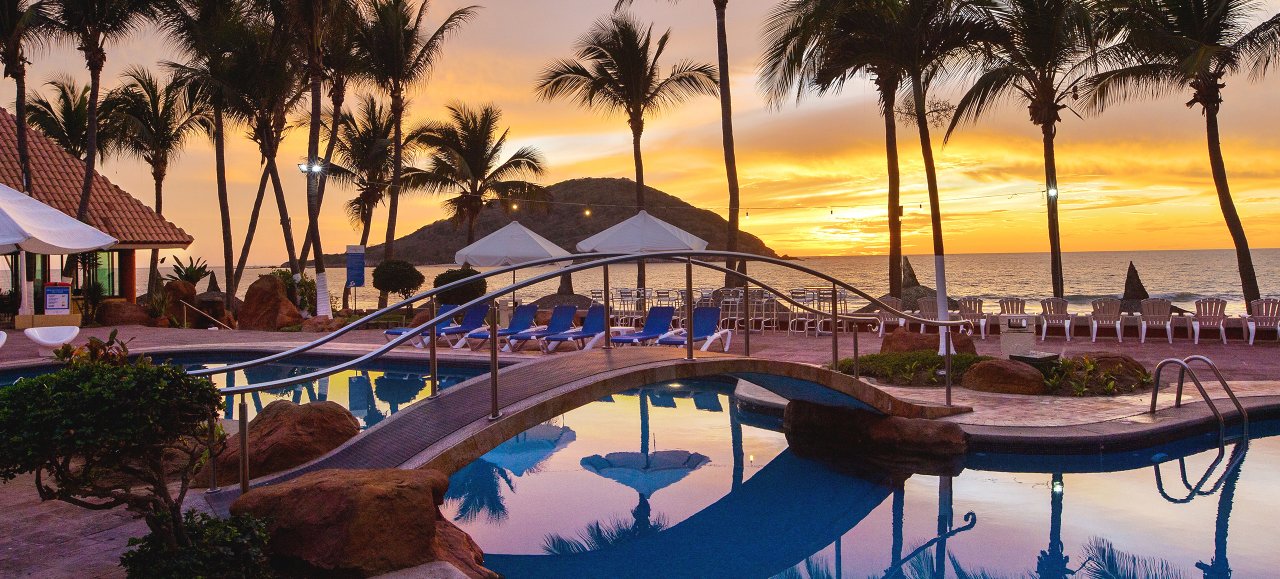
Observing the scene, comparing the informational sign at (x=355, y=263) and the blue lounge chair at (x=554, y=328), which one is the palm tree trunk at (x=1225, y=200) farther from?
the informational sign at (x=355, y=263)

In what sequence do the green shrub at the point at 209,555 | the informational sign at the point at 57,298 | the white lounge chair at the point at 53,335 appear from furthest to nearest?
1. the informational sign at the point at 57,298
2. the white lounge chair at the point at 53,335
3. the green shrub at the point at 209,555

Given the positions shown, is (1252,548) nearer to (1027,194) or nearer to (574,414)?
(574,414)

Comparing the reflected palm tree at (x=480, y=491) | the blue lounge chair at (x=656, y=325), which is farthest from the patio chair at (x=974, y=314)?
the reflected palm tree at (x=480, y=491)

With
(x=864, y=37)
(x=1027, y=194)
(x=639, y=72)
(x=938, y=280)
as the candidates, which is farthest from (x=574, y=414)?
(x=1027, y=194)

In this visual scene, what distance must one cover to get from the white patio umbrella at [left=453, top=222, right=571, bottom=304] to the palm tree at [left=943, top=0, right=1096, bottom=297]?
8829 millimetres

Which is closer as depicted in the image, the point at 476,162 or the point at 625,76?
the point at 625,76

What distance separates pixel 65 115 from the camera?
3241cm

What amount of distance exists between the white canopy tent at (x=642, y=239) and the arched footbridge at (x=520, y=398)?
9875 mm

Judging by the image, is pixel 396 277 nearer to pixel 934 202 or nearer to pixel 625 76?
pixel 625 76

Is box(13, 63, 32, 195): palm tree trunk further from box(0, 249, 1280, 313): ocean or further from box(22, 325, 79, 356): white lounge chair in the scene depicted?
box(0, 249, 1280, 313): ocean

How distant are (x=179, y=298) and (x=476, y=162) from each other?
12.2 m

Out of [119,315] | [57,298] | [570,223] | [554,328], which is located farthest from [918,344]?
[570,223]

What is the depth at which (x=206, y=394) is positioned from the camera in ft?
14.2

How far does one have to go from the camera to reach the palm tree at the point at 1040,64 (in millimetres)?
15430
